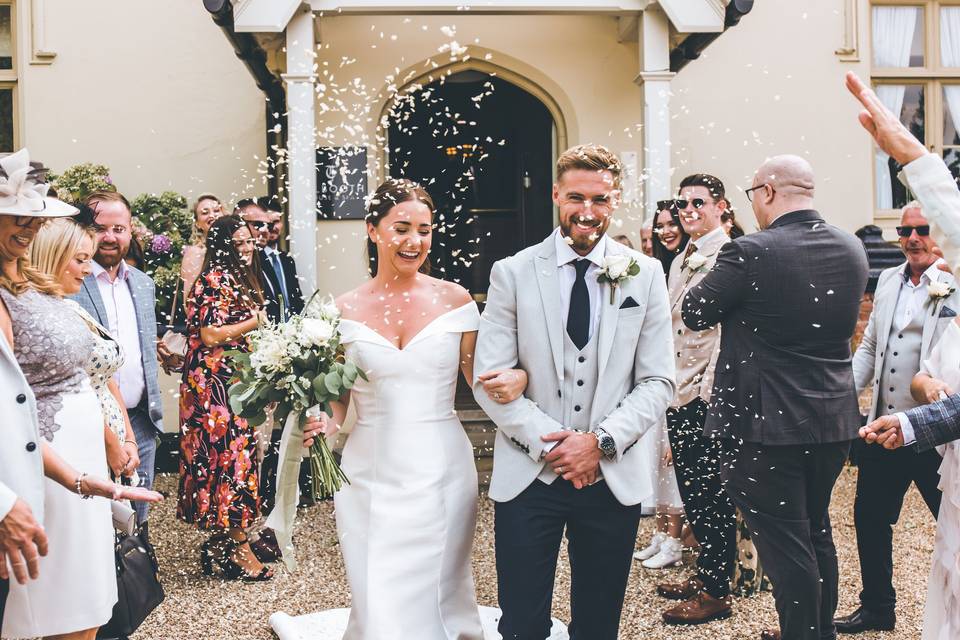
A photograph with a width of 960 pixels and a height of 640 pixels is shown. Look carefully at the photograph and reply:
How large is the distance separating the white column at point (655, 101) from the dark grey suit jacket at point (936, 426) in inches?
193

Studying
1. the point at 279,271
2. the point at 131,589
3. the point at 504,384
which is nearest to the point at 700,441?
the point at 504,384

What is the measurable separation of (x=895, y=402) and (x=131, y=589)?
385 centimetres

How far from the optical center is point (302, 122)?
7.39m

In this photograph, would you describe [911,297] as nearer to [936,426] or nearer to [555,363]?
[936,426]

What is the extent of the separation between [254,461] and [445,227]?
6.55m

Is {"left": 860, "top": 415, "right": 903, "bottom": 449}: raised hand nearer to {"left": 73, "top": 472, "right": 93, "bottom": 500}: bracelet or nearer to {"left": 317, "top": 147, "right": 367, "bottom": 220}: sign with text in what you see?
{"left": 73, "top": 472, "right": 93, "bottom": 500}: bracelet

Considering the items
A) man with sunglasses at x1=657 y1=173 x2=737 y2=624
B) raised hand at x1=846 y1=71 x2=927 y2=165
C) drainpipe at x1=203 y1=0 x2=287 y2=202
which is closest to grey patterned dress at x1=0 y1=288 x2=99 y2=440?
raised hand at x1=846 y1=71 x2=927 y2=165

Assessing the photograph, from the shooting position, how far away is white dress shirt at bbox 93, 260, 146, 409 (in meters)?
5.04

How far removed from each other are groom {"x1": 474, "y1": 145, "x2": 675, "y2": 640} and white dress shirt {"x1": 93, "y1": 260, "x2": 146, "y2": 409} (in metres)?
2.60

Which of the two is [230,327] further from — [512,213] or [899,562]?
[512,213]

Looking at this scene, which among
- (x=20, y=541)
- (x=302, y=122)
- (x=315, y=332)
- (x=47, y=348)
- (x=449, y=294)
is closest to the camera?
(x=20, y=541)

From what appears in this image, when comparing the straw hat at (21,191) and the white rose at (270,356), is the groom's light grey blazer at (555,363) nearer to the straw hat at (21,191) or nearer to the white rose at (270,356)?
the white rose at (270,356)

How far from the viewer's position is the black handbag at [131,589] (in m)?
3.61

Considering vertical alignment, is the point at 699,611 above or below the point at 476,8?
below
